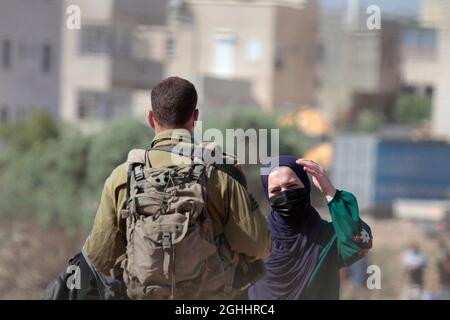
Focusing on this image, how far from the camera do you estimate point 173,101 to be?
3.57m

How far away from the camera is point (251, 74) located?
31.7 meters

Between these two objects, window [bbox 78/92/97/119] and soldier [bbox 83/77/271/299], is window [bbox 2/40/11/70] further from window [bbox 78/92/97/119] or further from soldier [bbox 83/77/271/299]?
soldier [bbox 83/77/271/299]

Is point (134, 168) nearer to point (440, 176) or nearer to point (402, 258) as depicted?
point (402, 258)

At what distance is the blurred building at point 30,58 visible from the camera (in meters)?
28.8

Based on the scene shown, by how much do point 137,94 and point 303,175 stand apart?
25543 millimetres

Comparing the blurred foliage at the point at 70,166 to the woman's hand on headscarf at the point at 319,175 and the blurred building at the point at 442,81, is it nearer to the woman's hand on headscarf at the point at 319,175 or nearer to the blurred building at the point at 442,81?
the blurred building at the point at 442,81

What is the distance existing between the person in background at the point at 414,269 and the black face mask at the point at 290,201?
562 inches

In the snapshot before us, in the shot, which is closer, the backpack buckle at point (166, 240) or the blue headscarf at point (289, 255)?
the backpack buckle at point (166, 240)

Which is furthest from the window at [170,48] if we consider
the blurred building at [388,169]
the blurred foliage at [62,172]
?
the blurred building at [388,169]

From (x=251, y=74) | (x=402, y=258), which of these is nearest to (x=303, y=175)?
(x=402, y=258)

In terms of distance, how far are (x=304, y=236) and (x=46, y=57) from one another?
27.0 metres

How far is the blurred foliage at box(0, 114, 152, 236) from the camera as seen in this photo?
A: 24.0 metres

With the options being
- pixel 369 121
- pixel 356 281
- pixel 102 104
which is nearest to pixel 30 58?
pixel 102 104

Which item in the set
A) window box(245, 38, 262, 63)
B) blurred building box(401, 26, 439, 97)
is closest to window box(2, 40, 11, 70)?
window box(245, 38, 262, 63)
